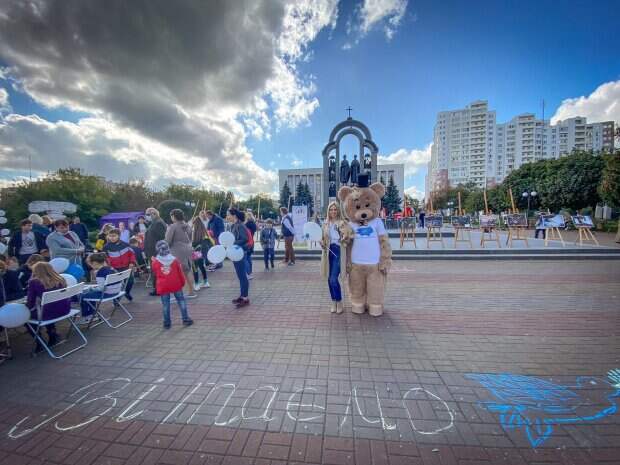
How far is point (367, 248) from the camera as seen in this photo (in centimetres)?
457

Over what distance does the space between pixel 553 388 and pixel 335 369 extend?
7.63ft

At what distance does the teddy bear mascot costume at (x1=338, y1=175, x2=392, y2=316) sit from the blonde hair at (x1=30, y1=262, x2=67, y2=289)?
15.2 feet

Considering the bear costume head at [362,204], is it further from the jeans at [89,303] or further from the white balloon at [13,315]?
the white balloon at [13,315]

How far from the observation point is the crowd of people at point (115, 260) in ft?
12.6

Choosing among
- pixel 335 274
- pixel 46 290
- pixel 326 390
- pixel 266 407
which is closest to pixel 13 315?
pixel 46 290

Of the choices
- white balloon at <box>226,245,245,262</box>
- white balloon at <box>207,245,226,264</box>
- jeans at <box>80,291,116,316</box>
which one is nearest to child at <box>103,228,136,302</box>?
jeans at <box>80,291,116,316</box>

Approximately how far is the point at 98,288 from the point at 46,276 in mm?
1002

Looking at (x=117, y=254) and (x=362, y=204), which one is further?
(x=117, y=254)

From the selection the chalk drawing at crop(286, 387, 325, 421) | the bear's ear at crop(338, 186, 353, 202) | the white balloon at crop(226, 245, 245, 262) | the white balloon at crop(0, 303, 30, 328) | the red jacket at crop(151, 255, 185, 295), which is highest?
the bear's ear at crop(338, 186, 353, 202)

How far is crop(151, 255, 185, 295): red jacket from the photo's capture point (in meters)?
4.33

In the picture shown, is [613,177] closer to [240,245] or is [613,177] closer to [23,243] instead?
[240,245]

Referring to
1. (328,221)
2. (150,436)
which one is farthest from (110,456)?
(328,221)

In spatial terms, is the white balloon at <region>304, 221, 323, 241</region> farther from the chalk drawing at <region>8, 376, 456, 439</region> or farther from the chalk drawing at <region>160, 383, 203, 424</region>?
the chalk drawing at <region>160, 383, 203, 424</region>

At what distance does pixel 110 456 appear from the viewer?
2.03m
